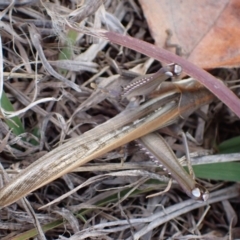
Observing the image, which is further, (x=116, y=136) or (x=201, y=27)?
(x=201, y=27)

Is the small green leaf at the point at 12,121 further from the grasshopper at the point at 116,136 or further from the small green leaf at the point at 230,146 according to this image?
the small green leaf at the point at 230,146

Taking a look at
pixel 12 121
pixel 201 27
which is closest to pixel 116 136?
pixel 12 121

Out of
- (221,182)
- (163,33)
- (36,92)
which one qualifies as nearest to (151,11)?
(163,33)

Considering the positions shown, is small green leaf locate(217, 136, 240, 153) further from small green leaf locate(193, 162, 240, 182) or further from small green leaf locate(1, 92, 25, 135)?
small green leaf locate(1, 92, 25, 135)

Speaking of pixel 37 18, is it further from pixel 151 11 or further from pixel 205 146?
pixel 205 146

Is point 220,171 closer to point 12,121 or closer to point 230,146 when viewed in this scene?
point 230,146

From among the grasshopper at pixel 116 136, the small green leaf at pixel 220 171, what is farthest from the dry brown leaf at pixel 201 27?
the small green leaf at pixel 220 171

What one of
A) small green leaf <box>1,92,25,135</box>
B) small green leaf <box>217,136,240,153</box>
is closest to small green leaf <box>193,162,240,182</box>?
small green leaf <box>217,136,240,153</box>
